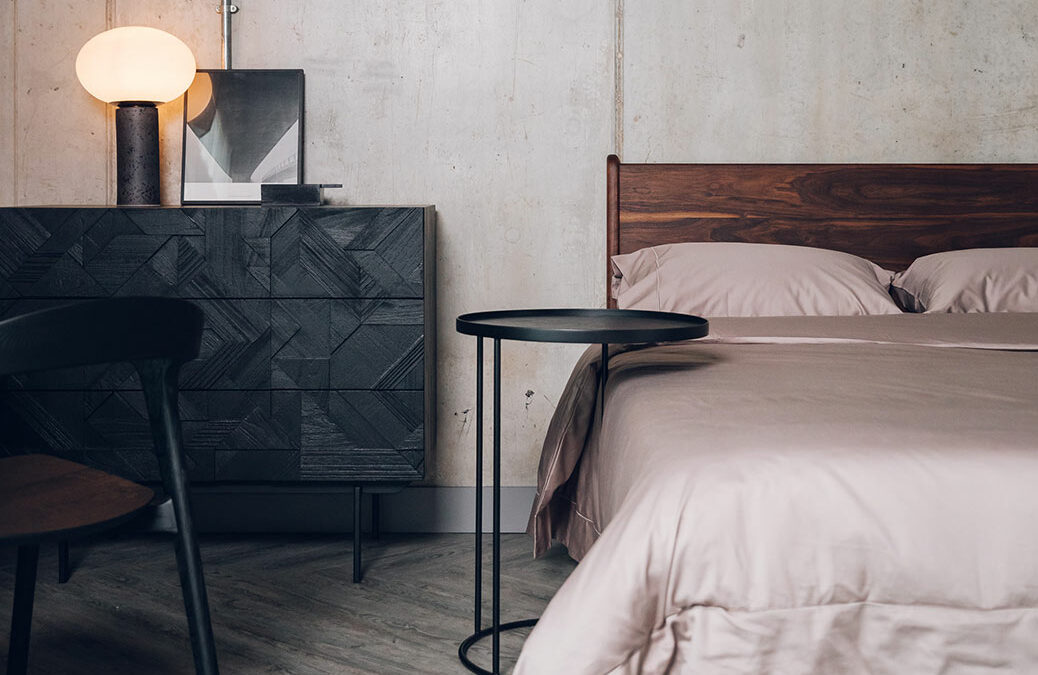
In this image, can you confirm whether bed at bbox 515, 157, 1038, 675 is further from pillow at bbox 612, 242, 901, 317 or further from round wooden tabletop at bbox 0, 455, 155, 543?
pillow at bbox 612, 242, 901, 317

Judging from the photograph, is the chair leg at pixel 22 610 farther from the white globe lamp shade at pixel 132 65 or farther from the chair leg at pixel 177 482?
the white globe lamp shade at pixel 132 65

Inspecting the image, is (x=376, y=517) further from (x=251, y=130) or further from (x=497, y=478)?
(x=251, y=130)

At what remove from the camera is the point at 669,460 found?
3.96 ft

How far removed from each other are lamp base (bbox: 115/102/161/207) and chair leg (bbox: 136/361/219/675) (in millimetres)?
1763

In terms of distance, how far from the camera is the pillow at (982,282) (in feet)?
8.14

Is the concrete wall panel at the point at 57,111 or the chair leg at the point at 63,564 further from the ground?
the concrete wall panel at the point at 57,111

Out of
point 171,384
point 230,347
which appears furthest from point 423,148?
point 171,384

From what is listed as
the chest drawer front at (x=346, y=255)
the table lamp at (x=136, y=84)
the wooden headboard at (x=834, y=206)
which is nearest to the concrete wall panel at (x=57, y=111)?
the table lamp at (x=136, y=84)

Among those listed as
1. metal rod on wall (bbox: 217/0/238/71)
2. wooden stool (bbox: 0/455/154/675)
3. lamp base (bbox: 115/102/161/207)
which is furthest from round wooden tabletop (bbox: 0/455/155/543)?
metal rod on wall (bbox: 217/0/238/71)

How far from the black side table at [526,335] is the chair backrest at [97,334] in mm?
614

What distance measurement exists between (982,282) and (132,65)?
2.41 metres

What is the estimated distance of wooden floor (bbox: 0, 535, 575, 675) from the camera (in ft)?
6.45

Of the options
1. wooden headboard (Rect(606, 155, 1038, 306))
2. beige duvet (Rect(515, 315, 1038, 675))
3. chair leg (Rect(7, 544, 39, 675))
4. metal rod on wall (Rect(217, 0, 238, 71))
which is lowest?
chair leg (Rect(7, 544, 39, 675))

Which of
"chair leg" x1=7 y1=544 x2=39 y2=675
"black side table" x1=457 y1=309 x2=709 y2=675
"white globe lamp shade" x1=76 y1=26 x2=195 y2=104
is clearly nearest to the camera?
"chair leg" x1=7 y1=544 x2=39 y2=675
